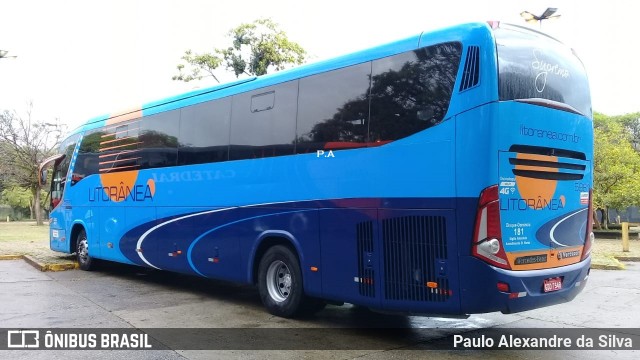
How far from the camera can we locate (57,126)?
42.0 metres

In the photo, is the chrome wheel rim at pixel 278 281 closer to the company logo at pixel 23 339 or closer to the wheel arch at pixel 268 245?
the wheel arch at pixel 268 245

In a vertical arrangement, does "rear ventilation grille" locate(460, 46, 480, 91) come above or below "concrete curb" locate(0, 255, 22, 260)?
above

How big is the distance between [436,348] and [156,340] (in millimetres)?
3348

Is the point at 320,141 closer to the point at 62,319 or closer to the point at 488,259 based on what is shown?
the point at 488,259

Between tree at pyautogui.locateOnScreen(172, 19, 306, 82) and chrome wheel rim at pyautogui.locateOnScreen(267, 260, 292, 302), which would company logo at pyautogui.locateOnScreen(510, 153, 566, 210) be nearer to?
chrome wheel rim at pyautogui.locateOnScreen(267, 260, 292, 302)

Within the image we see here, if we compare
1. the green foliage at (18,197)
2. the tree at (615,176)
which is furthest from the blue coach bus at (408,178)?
the green foliage at (18,197)

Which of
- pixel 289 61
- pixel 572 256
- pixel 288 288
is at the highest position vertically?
pixel 289 61

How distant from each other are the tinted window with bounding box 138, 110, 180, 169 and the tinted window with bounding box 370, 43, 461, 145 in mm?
4778

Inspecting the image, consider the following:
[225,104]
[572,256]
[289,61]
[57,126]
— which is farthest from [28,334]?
[57,126]

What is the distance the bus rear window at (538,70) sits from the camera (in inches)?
231

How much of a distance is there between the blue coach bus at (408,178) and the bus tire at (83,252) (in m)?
4.95

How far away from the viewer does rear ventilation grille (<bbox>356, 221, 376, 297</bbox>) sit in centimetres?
654

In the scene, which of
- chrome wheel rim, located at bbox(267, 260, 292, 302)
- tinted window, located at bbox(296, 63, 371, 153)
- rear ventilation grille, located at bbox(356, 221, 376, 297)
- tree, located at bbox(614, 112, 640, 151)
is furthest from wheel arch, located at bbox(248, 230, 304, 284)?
tree, located at bbox(614, 112, 640, 151)

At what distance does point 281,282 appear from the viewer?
26.7 feet
